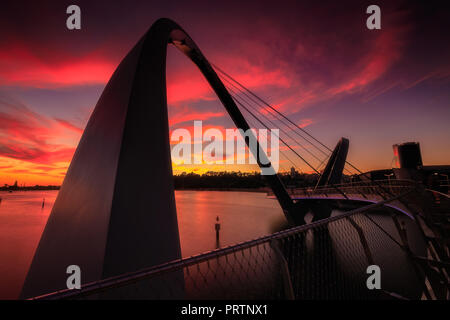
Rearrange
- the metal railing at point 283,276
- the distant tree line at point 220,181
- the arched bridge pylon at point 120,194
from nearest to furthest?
the metal railing at point 283,276 → the arched bridge pylon at point 120,194 → the distant tree line at point 220,181

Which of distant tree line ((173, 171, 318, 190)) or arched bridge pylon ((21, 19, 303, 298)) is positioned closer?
arched bridge pylon ((21, 19, 303, 298))

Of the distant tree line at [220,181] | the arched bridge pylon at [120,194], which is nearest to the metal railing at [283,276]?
the arched bridge pylon at [120,194]

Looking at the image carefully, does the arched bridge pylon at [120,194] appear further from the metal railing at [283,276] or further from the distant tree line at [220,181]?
the distant tree line at [220,181]

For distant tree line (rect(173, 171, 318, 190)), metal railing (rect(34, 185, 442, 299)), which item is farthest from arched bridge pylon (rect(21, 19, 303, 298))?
distant tree line (rect(173, 171, 318, 190))

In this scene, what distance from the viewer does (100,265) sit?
324cm

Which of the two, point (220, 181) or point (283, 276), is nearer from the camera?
point (283, 276)

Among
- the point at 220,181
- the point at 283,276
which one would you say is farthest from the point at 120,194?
the point at 220,181

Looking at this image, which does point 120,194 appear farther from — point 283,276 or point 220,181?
point 220,181

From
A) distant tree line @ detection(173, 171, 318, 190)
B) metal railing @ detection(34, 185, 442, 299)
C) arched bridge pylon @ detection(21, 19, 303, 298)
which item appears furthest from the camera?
distant tree line @ detection(173, 171, 318, 190)

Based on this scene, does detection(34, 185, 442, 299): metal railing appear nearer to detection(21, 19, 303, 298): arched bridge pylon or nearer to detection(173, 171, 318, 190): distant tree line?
detection(21, 19, 303, 298): arched bridge pylon
